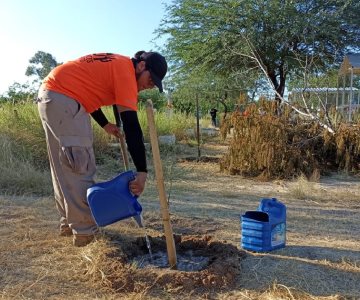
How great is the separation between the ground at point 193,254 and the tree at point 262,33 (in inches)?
285

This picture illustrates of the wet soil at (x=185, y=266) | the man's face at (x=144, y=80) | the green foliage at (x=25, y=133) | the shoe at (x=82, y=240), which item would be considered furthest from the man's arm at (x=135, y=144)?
the green foliage at (x=25, y=133)

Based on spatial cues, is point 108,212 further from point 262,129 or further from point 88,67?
point 262,129

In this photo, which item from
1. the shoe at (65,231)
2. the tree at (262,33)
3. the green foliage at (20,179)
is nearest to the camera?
the shoe at (65,231)

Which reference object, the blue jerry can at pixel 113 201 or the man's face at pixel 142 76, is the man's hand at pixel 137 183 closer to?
the blue jerry can at pixel 113 201

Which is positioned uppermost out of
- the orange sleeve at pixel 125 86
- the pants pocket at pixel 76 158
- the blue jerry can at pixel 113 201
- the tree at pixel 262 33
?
the tree at pixel 262 33

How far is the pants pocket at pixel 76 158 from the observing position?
138 inches

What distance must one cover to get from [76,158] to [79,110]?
363 mm

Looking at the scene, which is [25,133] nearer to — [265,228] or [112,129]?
[112,129]

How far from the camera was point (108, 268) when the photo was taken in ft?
10.1

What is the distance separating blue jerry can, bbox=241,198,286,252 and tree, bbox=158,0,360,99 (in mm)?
8226

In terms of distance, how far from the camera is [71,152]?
3502 mm

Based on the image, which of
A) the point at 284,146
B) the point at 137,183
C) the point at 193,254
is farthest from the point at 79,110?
the point at 284,146

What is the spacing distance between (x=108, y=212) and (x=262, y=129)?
4.82m

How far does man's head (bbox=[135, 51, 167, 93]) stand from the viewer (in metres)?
3.30
